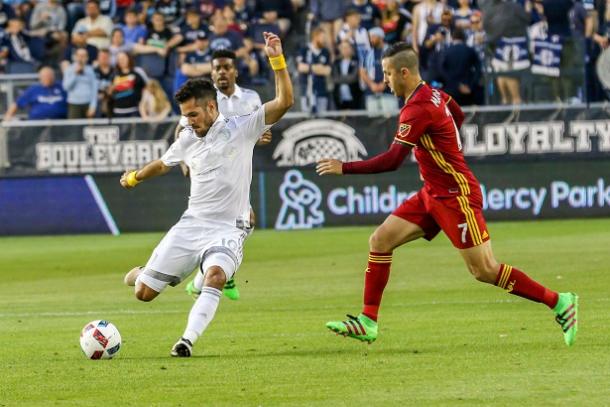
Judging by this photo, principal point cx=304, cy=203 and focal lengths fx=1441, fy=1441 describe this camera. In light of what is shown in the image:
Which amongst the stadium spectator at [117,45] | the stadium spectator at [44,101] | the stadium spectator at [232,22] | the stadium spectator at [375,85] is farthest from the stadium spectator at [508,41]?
the stadium spectator at [44,101]

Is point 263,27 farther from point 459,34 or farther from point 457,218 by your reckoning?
point 457,218

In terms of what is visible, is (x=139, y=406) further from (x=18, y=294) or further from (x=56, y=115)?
(x=56, y=115)

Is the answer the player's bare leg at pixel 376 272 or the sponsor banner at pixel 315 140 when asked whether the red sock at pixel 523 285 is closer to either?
the player's bare leg at pixel 376 272

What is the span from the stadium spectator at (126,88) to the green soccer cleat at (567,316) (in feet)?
53.3

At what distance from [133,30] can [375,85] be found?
17.4 feet

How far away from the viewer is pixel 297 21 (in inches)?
1083

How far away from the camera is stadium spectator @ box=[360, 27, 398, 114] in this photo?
80.7ft

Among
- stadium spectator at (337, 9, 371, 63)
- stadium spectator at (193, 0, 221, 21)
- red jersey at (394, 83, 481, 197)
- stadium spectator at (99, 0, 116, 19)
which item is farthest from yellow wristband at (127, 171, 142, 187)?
stadium spectator at (99, 0, 116, 19)

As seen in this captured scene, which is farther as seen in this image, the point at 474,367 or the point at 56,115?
the point at 56,115

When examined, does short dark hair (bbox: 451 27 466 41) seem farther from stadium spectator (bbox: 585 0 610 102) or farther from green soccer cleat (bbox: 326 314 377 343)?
green soccer cleat (bbox: 326 314 377 343)

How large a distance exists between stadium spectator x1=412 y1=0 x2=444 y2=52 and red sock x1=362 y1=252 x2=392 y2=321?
14.6m

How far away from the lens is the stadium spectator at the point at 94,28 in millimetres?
27875

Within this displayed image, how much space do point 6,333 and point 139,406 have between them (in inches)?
179

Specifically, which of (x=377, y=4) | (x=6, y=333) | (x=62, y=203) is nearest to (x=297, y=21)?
(x=377, y=4)
